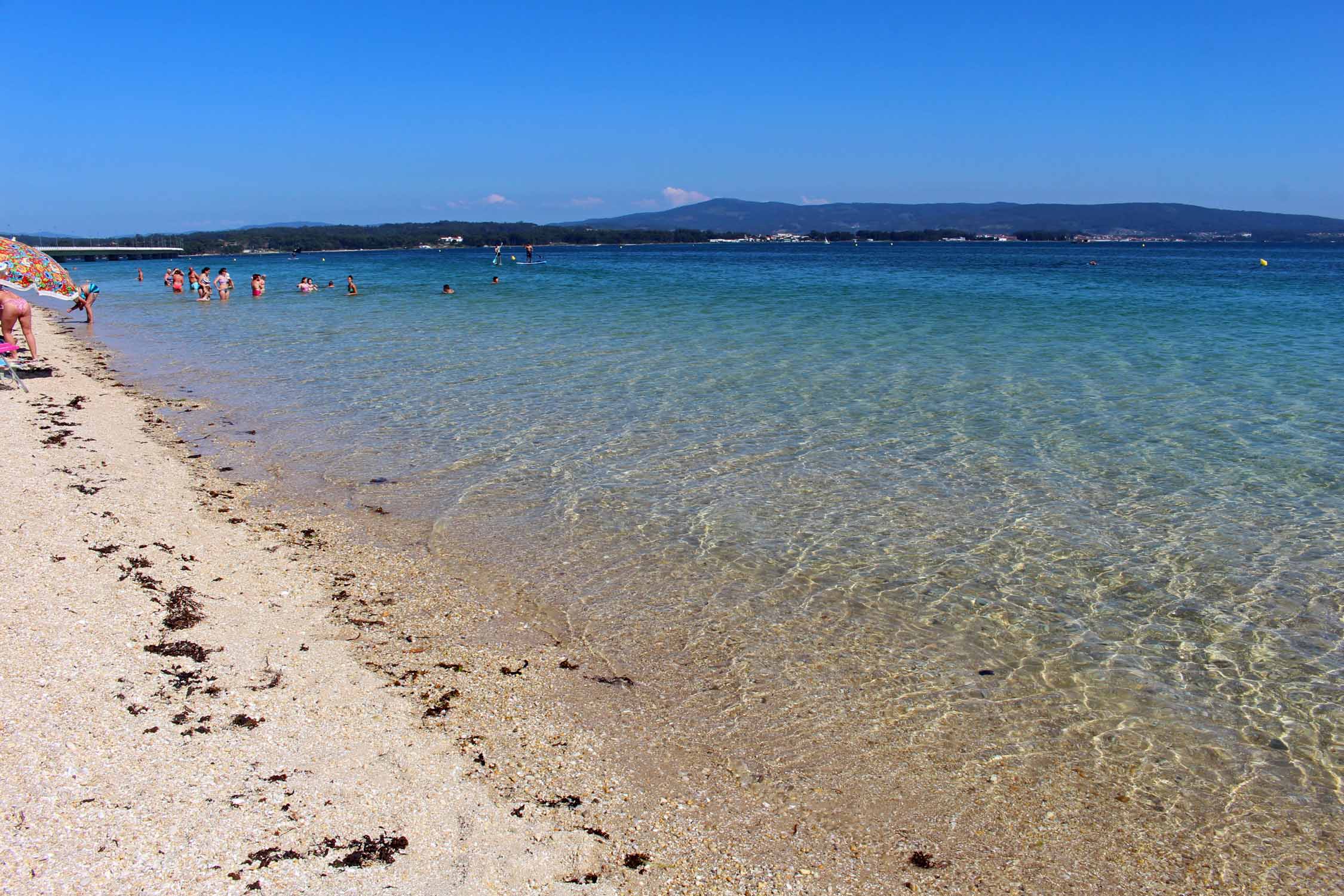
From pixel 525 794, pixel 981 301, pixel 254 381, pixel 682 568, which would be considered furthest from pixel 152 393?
pixel 981 301

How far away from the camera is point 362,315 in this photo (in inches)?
1160

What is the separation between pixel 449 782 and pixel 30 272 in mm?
15658

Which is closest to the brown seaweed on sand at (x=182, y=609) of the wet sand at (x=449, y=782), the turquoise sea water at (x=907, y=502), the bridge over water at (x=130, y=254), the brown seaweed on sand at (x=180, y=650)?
the wet sand at (x=449, y=782)

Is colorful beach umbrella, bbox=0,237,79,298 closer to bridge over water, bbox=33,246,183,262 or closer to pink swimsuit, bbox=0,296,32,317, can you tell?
pink swimsuit, bbox=0,296,32,317

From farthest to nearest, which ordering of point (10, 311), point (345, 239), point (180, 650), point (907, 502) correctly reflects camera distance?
point (345, 239) < point (10, 311) < point (907, 502) < point (180, 650)

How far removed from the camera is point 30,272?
595 inches

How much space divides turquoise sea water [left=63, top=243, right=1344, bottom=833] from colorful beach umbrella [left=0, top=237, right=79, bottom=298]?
201 cm

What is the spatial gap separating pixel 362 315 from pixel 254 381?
14266 millimetres

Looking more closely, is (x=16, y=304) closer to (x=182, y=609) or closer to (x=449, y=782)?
(x=182, y=609)

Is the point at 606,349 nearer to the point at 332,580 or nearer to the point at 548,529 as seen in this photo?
the point at 548,529

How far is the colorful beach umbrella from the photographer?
14.7m

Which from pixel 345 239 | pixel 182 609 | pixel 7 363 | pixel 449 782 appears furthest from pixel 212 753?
pixel 345 239

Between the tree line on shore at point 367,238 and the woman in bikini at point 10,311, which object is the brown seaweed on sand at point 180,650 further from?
the tree line on shore at point 367,238

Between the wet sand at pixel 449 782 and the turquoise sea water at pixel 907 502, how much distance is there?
0.46m
